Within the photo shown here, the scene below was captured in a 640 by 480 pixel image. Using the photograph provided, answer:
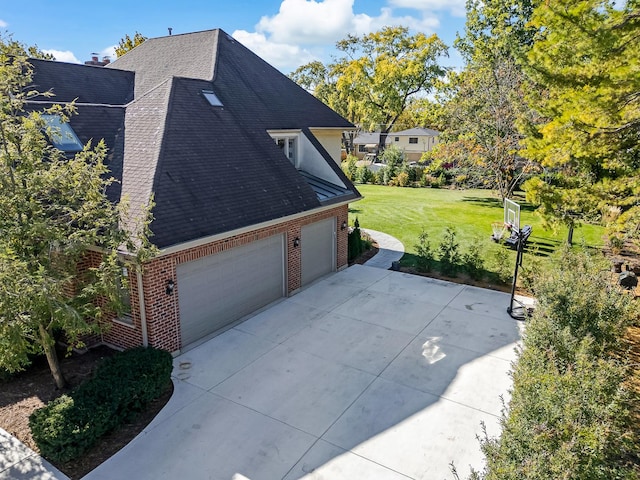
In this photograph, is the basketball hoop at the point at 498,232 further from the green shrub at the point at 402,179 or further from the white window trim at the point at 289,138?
the green shrub at the point at 402,179

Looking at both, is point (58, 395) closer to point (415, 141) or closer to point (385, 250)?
point (385, 250)

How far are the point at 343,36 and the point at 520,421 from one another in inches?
1995

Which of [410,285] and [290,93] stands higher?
[290,93]

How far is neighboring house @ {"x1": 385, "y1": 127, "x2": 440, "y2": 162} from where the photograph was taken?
5625 cm

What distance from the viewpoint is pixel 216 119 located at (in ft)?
41.2

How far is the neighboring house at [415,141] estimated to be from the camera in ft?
185

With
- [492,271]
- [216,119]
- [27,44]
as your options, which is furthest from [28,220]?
[492,271]

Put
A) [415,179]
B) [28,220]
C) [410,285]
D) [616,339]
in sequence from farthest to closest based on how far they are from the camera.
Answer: [415,179] < [410,285] < [616,339] < [28,220]

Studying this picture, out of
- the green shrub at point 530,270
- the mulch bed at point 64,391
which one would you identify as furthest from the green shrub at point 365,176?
the mulch bed at point 64,391

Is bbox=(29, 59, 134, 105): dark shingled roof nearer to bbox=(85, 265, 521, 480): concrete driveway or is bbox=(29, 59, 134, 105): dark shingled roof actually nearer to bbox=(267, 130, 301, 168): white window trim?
bbox=(267, 130, 301, 168): white window trim

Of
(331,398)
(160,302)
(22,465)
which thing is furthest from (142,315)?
(331,398)

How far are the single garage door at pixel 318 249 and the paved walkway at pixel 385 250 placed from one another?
78.6 inches

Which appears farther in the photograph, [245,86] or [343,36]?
[343,36]

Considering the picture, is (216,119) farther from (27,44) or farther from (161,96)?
(27,44)
